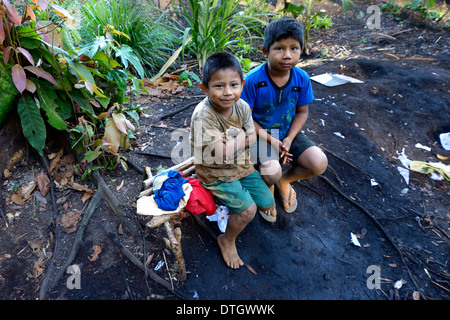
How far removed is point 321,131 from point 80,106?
2780 millimetres

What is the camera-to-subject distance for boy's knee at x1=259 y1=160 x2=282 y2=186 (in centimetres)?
235

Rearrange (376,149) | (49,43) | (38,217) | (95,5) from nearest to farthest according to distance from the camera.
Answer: (49,43) → (38,217) → (376,149) → (95,5)

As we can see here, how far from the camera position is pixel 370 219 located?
9.11 ft

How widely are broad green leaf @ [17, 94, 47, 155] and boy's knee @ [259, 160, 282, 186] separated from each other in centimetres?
181

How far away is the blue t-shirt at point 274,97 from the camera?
2.34 meters

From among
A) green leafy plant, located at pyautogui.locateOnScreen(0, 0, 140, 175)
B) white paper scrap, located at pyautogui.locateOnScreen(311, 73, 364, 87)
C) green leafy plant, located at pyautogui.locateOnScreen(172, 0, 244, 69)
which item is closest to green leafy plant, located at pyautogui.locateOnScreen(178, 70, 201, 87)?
green leafy plant, located at pyautogui.locateOnScreen(172, 0, 244, 69)

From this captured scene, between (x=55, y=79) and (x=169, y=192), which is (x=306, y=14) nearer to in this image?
(x=55, y=79)

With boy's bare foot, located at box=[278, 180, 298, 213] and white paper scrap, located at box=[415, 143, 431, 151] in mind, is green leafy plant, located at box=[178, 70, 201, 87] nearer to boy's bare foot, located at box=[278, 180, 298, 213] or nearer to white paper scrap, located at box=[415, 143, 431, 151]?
boy's bare foot, located at box=[278, 180, 298, 213]

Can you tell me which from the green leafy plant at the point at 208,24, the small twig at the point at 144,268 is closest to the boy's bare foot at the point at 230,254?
the small twig at the point at 144,268

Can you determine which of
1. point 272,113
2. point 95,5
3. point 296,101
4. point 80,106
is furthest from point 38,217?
point 95,5

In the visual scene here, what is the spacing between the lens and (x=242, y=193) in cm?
210

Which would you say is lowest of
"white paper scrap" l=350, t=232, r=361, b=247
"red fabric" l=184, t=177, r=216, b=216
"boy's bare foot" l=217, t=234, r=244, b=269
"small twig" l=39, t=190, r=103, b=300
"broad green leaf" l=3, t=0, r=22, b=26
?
→ "white paper scrap" l=350, t=232, r=361, b=247

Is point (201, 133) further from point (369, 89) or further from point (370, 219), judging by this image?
point (369, 89)

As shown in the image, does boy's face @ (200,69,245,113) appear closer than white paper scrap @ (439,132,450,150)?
Yes
